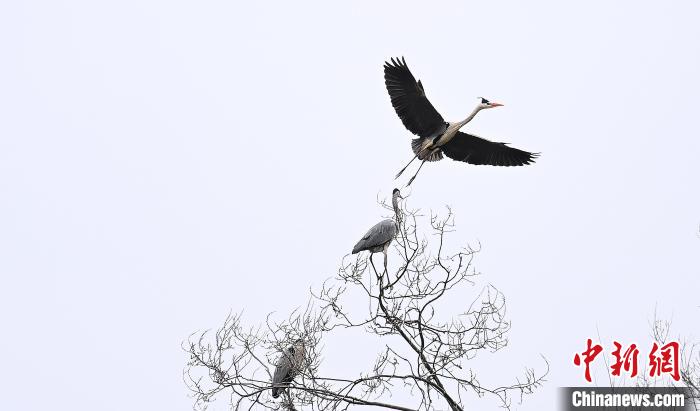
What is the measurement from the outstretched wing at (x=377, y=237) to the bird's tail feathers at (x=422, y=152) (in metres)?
2.73

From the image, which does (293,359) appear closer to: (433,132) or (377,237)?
(377,237)

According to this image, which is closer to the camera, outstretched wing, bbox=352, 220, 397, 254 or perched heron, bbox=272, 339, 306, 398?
perched heron, bbox=272, 339, 306, 398

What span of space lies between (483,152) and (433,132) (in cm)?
88

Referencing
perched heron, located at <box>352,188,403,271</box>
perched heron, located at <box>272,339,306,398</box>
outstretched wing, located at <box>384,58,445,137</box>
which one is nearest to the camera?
perched heron, located at <box>272,339,306,398</box>

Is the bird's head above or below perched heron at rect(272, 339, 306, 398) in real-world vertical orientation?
above

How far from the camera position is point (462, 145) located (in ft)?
42.2

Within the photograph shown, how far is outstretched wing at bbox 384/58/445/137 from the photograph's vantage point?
1216 centimetres

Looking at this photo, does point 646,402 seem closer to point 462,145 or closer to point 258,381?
point 258,381

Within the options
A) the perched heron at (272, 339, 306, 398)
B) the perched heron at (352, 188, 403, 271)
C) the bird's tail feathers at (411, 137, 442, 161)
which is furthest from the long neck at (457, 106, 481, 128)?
the perched heron at (272, 339, 306, 398)

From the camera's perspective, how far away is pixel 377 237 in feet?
31.9

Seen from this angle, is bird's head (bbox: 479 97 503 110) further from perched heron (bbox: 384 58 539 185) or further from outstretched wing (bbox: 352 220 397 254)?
outstretched wing (bbox: 352 220 397 254)

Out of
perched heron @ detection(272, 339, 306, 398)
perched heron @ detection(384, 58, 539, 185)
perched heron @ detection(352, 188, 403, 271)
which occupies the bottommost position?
perched heron @ detection(272, 339, 306, 398)

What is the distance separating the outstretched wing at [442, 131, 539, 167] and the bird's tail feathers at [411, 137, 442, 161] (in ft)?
0.63

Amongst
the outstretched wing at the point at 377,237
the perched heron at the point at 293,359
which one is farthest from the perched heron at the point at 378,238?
the perched heron at the point at 293,359
